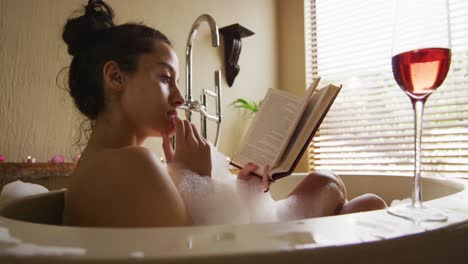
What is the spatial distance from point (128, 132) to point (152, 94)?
125 millimetres

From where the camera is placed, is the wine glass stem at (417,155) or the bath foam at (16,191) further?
the bath foam at (16,191)

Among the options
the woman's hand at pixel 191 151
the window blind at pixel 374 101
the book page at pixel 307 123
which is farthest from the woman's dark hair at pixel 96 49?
the window blind at pixel 374 101

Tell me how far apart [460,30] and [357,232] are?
8.30 ft

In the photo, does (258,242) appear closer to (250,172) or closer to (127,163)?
(127,163)

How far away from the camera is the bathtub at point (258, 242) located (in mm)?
267

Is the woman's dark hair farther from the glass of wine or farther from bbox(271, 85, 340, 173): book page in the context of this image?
the glass of wine

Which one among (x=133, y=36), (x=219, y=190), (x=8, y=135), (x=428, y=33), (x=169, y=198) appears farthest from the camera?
(x=8, y=135)

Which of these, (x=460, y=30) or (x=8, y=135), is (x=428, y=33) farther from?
(x=460, y=30)

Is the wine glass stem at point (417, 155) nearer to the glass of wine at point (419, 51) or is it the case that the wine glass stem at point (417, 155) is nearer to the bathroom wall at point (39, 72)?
the glass of wine at point (419, 51)

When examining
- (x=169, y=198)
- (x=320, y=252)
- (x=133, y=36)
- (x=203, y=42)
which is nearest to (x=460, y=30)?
(x=203, y=42)

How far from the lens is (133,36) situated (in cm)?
106

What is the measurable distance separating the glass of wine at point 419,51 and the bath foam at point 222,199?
Answer: 474mm

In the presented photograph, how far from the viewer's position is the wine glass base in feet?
1.22

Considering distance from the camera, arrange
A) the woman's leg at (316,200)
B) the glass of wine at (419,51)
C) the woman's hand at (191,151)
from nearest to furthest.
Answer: the glass of wine at (419,51), the woman's hand at (191,151), the woman's leg at (316,200)
